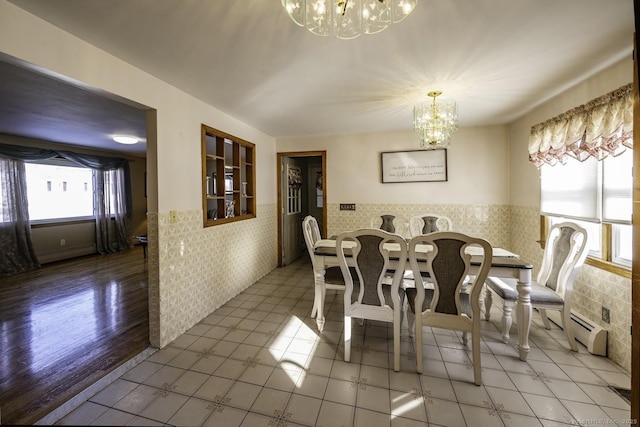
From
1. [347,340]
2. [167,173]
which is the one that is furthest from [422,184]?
[167,173]

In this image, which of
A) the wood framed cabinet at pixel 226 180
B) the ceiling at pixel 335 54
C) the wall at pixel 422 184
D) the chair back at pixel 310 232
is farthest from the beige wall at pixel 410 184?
the chair back at pixel 310 232

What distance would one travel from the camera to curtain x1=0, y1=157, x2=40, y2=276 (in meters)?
4.08

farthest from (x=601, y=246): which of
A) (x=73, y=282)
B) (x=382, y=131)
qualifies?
(x=73, y=282)

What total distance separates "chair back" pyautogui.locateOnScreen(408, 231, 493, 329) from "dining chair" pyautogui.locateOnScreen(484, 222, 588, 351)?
0.60 m

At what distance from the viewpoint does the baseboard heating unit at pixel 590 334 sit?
1957 millimetres

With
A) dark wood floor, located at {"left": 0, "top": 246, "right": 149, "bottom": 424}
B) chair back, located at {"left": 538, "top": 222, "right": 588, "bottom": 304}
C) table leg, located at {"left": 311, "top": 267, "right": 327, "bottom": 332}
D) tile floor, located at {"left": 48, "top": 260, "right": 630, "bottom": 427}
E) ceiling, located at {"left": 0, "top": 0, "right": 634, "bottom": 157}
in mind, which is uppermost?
ceiling, located at {"left": 0, "top": 0, "right": 634, "bottom": 157}

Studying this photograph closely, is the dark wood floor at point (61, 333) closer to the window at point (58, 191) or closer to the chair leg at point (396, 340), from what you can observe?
the window at point (58, 191)

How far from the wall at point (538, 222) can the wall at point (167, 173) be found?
11.3ft

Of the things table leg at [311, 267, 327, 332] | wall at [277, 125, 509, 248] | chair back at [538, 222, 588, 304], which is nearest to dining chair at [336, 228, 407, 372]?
table leg at [311, 267, 327, 332]

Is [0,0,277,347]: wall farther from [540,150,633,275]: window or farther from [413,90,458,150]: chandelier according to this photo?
[540,150,633,275]: window

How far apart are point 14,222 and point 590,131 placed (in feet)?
24.6

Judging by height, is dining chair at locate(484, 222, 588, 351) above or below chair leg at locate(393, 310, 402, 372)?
above

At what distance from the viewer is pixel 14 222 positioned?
4.21 m

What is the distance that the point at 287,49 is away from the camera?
173 cm
